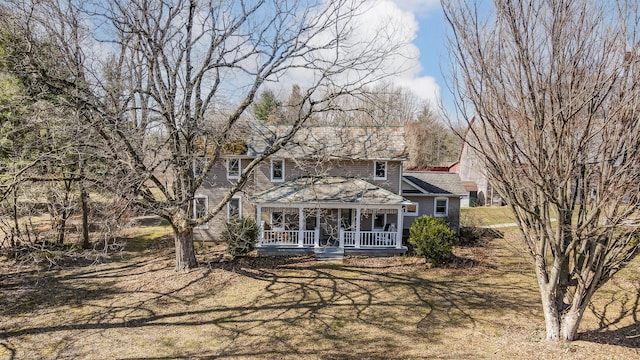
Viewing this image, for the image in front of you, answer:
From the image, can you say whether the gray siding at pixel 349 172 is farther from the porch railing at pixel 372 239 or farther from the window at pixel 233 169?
the porch railing at pixel 372 239

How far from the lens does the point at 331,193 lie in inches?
680

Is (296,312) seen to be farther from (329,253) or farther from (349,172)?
(349,172)

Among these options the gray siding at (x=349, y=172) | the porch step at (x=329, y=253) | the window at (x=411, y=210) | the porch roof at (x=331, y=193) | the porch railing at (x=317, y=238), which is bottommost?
the porch step at (x=329, y=253)

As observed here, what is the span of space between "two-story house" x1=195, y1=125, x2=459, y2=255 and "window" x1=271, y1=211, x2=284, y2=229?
0.17 feet

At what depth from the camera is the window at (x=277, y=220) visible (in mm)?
18312

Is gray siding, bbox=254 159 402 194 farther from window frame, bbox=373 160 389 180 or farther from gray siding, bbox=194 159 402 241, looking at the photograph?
window frame, bbox=373 160 389 180

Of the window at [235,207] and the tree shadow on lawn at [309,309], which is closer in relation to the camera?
the tree shadow on lawn at [309,309]

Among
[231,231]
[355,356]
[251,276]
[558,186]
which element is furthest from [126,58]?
[558,186]

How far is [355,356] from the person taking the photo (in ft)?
25.8

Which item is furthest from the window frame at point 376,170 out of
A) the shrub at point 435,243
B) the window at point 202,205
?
the window at point 202,205

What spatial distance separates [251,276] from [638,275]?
14.5m

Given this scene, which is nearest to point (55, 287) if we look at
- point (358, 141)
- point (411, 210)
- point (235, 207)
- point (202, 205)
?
point (202, 205)

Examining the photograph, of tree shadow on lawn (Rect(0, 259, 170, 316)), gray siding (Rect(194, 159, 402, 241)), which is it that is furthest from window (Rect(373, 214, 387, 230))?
tree shadow on lawn (Rect(0, 259, 170, 316))

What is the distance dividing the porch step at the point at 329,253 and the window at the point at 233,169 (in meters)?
6.00
